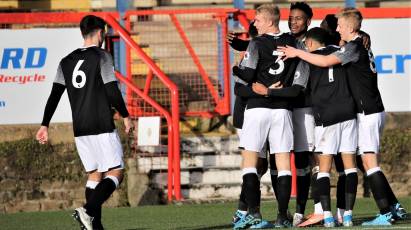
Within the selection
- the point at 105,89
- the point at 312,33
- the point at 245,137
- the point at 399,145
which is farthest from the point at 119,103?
the point at 399,145

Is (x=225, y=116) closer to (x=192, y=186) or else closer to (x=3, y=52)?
(x=192, y=186)

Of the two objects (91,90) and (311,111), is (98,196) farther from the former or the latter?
(311,111)

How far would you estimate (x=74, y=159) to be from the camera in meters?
18.1

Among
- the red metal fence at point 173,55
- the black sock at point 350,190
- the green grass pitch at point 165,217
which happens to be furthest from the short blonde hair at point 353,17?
the red metal fence at point 173,55

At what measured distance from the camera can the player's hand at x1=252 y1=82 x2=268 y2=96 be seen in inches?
459

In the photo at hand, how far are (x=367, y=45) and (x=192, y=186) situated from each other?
19.6ft

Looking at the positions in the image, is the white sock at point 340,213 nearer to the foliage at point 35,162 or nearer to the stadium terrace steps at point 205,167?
the stadium terrace steps at point 205,167

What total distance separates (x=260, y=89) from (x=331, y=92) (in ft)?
2.57

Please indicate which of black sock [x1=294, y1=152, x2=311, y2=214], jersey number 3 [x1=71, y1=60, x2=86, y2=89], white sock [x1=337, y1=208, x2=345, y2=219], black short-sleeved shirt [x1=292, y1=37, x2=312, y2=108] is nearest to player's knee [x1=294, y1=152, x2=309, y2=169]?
black sock [x1=294, y1=152, x2=311, y2=214]

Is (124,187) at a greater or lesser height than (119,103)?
lesser

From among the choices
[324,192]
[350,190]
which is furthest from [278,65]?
[350,190]

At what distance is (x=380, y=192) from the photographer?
12055 mm

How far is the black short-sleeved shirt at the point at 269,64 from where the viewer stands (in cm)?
1170

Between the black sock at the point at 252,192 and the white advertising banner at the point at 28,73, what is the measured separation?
6.63 m
